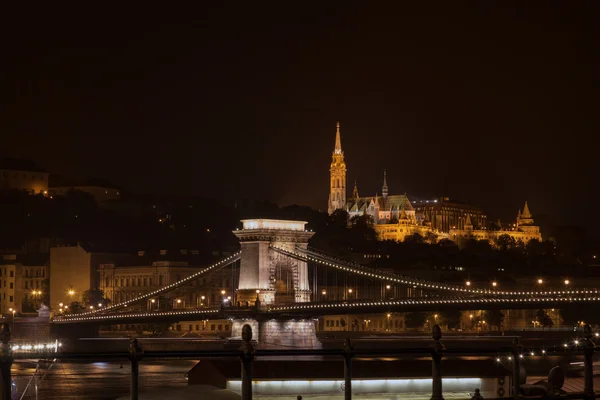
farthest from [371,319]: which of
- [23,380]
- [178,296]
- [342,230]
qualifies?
[23,380]

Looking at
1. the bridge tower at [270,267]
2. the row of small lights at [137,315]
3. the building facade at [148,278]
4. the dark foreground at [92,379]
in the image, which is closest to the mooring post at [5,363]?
the dark foreground at [92,379]

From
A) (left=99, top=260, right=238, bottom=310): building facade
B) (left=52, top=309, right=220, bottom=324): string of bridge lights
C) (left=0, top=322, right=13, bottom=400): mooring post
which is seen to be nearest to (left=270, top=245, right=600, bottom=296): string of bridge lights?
(left=52, top=309, right=220, bottom=324): string of bridge lights

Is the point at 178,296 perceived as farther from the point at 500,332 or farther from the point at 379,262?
the point at 379,262

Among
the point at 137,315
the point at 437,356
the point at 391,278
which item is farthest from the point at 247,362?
the point at 137,315

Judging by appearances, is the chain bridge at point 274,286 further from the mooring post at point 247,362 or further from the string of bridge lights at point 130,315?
the mooring post at point 247,362

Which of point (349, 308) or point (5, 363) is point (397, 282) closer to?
point (349, 308)

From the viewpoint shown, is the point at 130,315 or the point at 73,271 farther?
the point at 73,271

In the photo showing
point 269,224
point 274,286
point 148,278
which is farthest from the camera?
point 148,278
